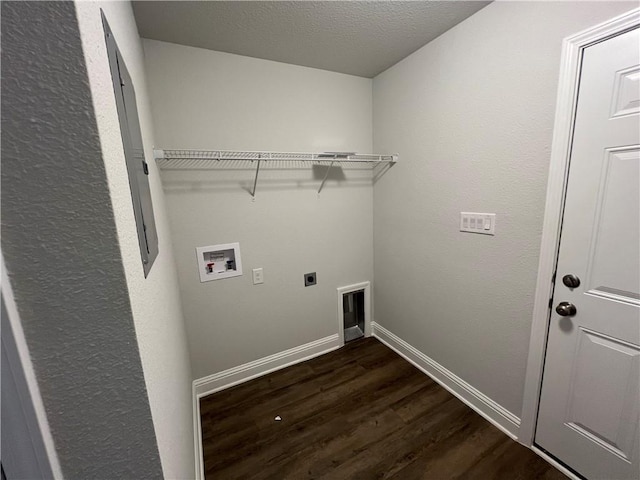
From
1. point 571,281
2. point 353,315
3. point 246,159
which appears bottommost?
point 353,315

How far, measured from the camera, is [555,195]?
125cm

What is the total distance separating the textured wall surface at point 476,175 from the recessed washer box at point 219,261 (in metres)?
1.32

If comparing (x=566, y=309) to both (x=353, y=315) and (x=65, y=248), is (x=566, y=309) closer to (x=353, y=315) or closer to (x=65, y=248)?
(x=353, y=315)

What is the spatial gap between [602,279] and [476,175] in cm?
77

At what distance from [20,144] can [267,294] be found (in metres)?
1.83

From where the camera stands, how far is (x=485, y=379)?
5.53 feet

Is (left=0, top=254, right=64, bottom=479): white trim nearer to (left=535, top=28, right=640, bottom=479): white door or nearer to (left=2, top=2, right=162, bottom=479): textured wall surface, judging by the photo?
(left=2, top=2, right=162, bottom=479): textured wall surface

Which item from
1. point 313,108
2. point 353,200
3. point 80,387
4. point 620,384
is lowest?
point 620,384

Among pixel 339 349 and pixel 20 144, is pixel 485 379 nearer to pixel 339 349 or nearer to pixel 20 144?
pixel 339 349

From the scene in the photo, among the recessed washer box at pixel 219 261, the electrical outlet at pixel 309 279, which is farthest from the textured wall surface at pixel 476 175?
the recessed washer box at pixel 219 261

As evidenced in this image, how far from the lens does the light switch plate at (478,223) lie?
4.99 feet

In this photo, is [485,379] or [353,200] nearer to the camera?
[485,379]

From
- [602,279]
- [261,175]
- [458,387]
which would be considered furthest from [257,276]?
[602,279]

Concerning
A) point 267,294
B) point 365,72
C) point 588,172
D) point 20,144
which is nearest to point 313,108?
point 365,72
